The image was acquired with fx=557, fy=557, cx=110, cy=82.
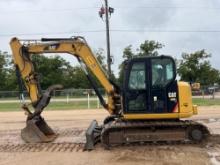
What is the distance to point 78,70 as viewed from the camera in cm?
6762

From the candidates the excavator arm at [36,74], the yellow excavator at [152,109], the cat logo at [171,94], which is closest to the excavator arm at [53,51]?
the excavator arm at [36,74]

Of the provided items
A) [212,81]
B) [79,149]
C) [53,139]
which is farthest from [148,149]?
[212,81]

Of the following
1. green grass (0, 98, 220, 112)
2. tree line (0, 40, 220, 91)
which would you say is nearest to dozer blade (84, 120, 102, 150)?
green grass (0, 98, 220, 112)

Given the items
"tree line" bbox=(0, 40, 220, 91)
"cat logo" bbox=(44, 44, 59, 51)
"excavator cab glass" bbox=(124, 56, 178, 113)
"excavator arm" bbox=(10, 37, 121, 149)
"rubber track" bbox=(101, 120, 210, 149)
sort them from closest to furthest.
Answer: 1. "rubber track" bbox=(101, 120, 210, 149)
2. "excavator cab glass" bbox=(124, 56, 178, 113)
3. "excavator arm" bbox=(10, 37, 121, 149)
4. "cat logo" bbox=(44, 44, 59, 51)
5. "tree line" bbox=(0, 40, 220, 91)

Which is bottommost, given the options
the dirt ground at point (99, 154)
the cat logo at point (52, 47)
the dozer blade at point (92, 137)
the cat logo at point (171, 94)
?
the dirt ground at point (99, 154)

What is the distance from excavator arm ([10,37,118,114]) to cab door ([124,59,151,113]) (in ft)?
3.83

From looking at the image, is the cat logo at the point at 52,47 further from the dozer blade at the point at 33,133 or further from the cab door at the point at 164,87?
the cab door at the point at 164,87

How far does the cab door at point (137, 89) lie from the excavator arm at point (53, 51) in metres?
1.17

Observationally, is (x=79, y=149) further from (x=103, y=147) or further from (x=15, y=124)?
(x=15, y=124)

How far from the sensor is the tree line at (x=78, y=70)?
58.8m

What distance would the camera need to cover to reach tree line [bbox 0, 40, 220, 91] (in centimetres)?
5880

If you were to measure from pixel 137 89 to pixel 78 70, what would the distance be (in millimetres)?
52229

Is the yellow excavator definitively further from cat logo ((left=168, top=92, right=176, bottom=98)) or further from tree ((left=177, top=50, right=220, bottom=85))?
tree ((left=177, top=50, right=220, bottom=85))

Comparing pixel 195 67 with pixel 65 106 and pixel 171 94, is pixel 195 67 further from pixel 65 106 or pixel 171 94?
pixel 171 94
